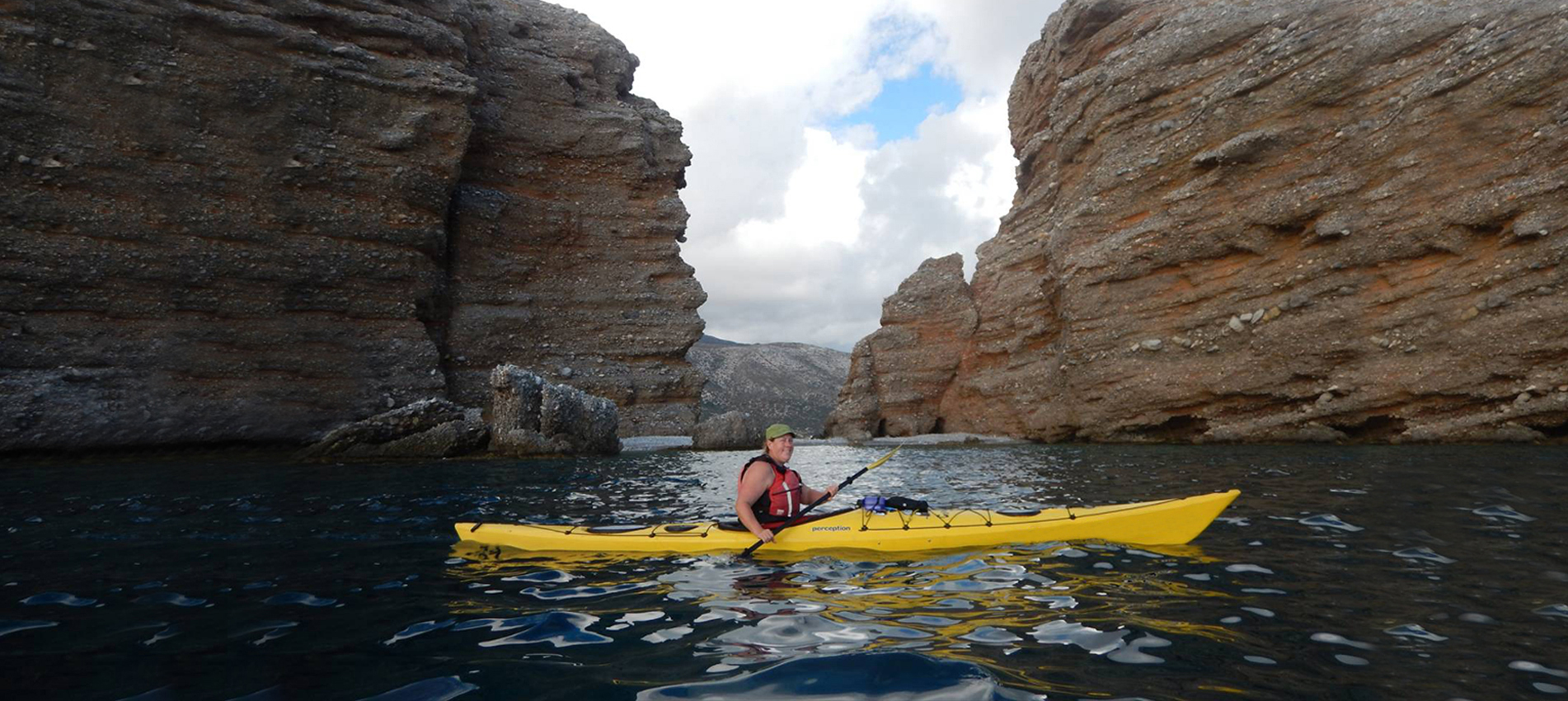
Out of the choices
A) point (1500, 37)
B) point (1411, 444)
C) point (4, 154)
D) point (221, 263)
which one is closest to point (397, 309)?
point (221, 263)

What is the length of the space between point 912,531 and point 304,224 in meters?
23.1

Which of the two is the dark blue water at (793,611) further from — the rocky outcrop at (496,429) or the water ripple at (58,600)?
the rocky outcrop at (496,429)

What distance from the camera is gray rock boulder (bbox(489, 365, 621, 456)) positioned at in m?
19.1

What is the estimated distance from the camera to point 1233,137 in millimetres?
21297

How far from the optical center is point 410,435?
1798 cm

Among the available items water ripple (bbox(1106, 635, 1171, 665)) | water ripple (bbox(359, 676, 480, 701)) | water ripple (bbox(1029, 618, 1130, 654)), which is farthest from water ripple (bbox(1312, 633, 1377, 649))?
water ripple (bbox(359, 676, 480, 701))

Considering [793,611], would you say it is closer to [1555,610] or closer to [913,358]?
[1555,610]

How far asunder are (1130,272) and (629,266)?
60.9ft

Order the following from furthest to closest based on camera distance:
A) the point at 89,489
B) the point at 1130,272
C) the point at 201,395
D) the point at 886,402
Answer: the point at 886,402 < the point at 1130,272 < the point at 201,395 < the point at 89,489

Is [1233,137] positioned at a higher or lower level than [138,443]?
higher

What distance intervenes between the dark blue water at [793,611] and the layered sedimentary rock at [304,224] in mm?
12986

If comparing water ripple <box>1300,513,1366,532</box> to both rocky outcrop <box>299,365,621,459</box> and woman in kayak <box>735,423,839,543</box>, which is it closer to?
woman in kayak <box>735,423,839,543</box>

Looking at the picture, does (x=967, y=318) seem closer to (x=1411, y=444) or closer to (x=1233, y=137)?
(x=1233, y=137)

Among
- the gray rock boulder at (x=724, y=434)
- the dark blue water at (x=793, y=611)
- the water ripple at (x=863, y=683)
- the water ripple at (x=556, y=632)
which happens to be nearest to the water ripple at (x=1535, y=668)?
the dark blue water at (x=793, y=611)
